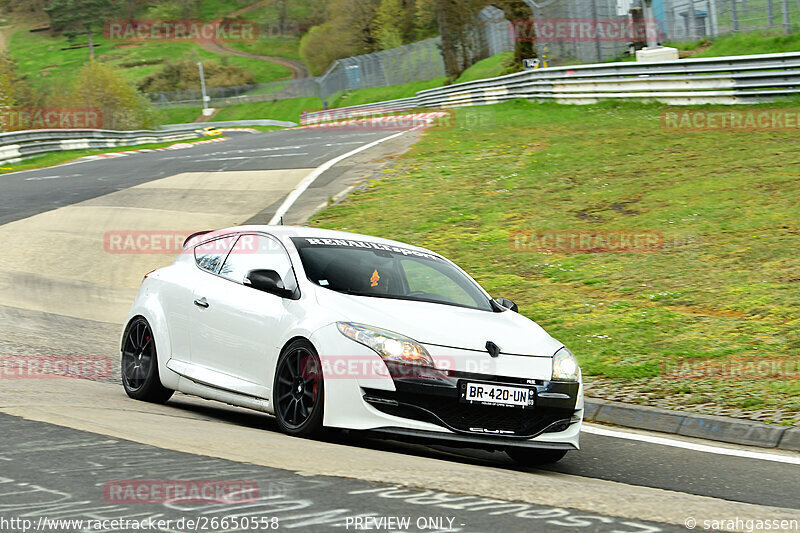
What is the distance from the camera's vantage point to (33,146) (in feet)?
118

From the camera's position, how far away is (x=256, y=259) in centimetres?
763

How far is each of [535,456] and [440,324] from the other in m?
1.16

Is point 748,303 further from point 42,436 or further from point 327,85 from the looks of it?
point 327,85

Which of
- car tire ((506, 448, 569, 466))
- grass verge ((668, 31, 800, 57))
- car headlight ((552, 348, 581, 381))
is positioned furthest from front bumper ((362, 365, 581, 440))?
grass verge ((668, 31, 800, 57))

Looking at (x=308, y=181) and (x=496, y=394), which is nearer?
(x=496, y=394)

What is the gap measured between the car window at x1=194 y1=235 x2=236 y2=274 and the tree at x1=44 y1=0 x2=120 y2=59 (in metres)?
156

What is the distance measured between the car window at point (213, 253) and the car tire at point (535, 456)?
2.86m

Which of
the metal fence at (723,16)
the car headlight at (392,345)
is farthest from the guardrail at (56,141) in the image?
the car headlight at (392,345)

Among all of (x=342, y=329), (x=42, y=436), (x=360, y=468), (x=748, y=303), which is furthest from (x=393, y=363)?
(x=748, y=303)
